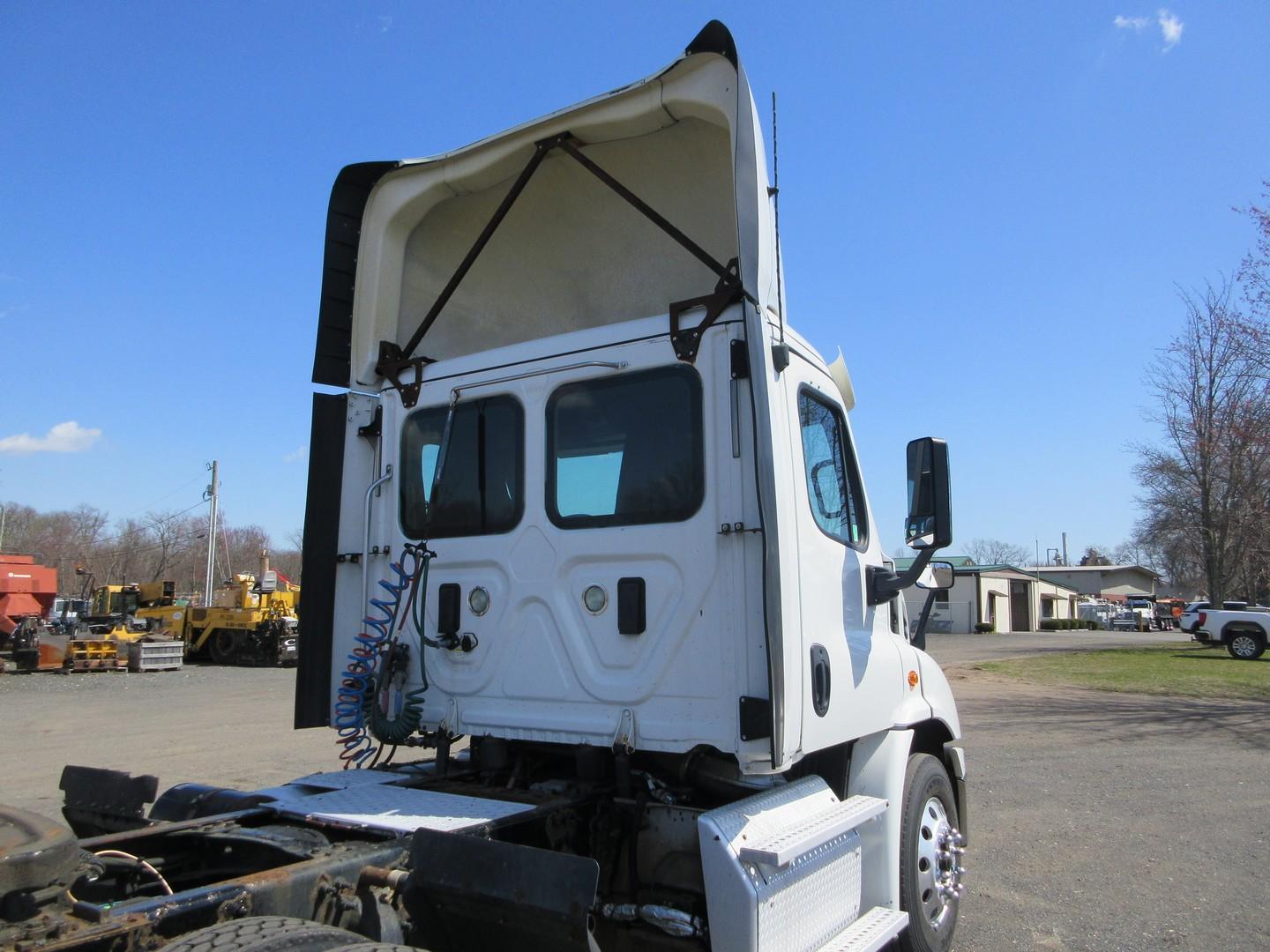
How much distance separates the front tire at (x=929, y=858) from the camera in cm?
396

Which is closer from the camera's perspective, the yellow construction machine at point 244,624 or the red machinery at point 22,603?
the red machinery at point 22,603

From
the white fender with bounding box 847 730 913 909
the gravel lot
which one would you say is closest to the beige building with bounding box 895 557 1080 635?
the gravel lot

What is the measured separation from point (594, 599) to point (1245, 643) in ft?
98.4

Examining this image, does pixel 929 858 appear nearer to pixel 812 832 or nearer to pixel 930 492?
pixel 812 832

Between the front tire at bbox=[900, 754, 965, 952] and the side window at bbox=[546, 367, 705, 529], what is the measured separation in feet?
5.99

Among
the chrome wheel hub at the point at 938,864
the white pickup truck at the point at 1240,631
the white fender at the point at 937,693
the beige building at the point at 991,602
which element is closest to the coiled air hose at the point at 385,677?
the chrome wheel hub at the point at 938,864

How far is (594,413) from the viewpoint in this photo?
3818 millimetres

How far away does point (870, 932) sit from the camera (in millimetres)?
3404

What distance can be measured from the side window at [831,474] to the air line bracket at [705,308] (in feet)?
1.78

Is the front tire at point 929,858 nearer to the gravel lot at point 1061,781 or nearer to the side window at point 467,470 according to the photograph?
the gravel lot at point 1061,781

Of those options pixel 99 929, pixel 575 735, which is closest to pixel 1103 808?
pixel 575 735

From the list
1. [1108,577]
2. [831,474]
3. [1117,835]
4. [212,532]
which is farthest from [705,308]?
[1108,577]

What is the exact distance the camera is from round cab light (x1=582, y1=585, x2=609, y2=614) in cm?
358

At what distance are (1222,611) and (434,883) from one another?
31373mm
